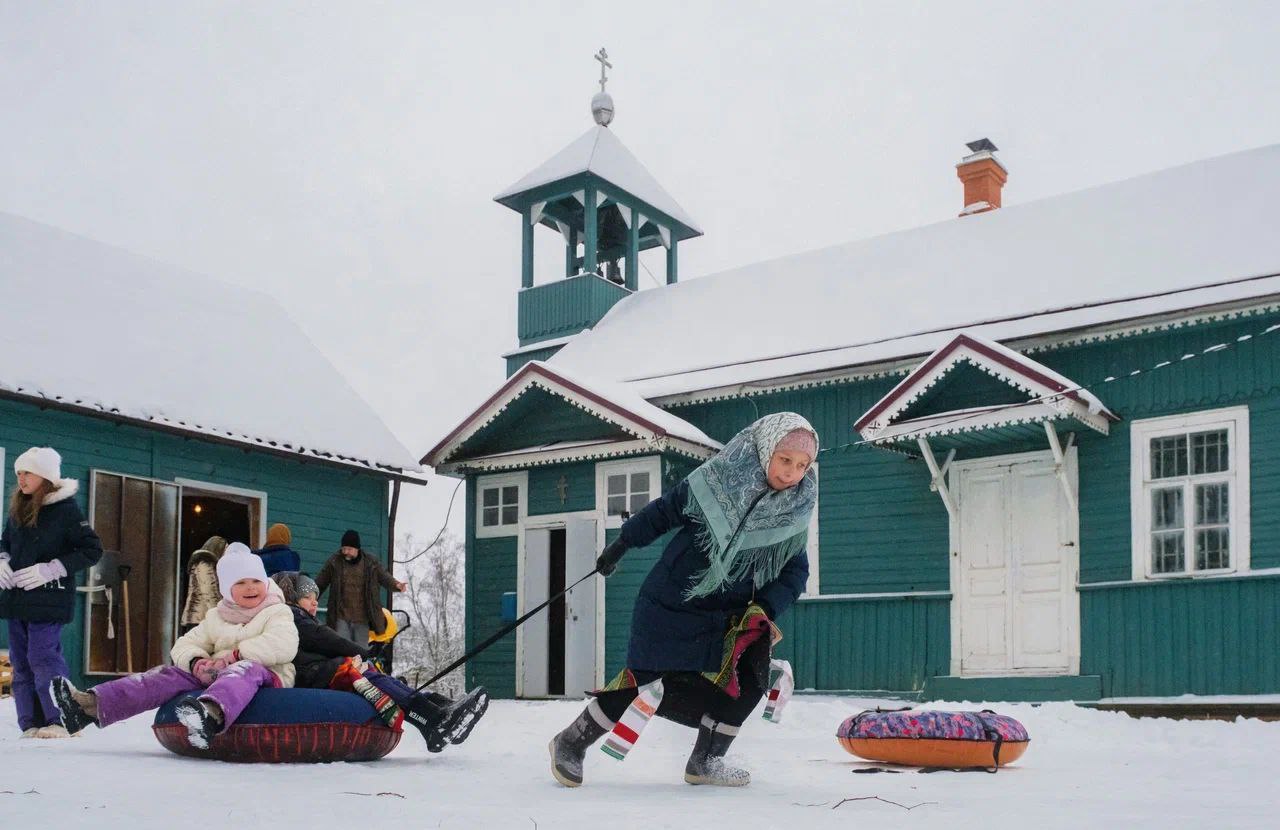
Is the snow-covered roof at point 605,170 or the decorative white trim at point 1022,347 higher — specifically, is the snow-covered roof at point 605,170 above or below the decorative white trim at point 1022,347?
above

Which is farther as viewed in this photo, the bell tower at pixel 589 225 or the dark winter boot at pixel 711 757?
the bell tower at pixel 589 225

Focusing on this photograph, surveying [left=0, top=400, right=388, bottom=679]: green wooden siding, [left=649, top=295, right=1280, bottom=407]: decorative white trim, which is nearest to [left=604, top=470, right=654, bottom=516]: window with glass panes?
A: [left=649, top=295, right=1280, bottom=407]: decorative white trim

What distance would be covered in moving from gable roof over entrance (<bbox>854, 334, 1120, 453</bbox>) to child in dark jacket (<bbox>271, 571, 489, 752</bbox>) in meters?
7.35

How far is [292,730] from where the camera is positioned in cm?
623

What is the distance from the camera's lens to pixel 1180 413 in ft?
42.7

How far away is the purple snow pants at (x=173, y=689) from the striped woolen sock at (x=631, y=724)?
166cm

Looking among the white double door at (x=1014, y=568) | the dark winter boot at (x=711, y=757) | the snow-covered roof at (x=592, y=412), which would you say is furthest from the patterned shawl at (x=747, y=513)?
the snow-covered roof at (x=592, y=412)

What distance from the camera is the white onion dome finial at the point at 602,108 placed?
23.0 metres

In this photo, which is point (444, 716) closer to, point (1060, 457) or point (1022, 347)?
point (1060, 457)

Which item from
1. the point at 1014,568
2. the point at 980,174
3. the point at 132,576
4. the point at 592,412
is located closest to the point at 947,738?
the point at 1014,568

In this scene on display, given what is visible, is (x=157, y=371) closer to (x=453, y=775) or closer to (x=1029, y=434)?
(x=1029, y=434)

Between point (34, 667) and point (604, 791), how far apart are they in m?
3.43

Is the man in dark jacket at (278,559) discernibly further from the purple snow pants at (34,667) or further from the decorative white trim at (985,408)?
the decorative white trim at (985,408)

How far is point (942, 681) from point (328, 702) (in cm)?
852
